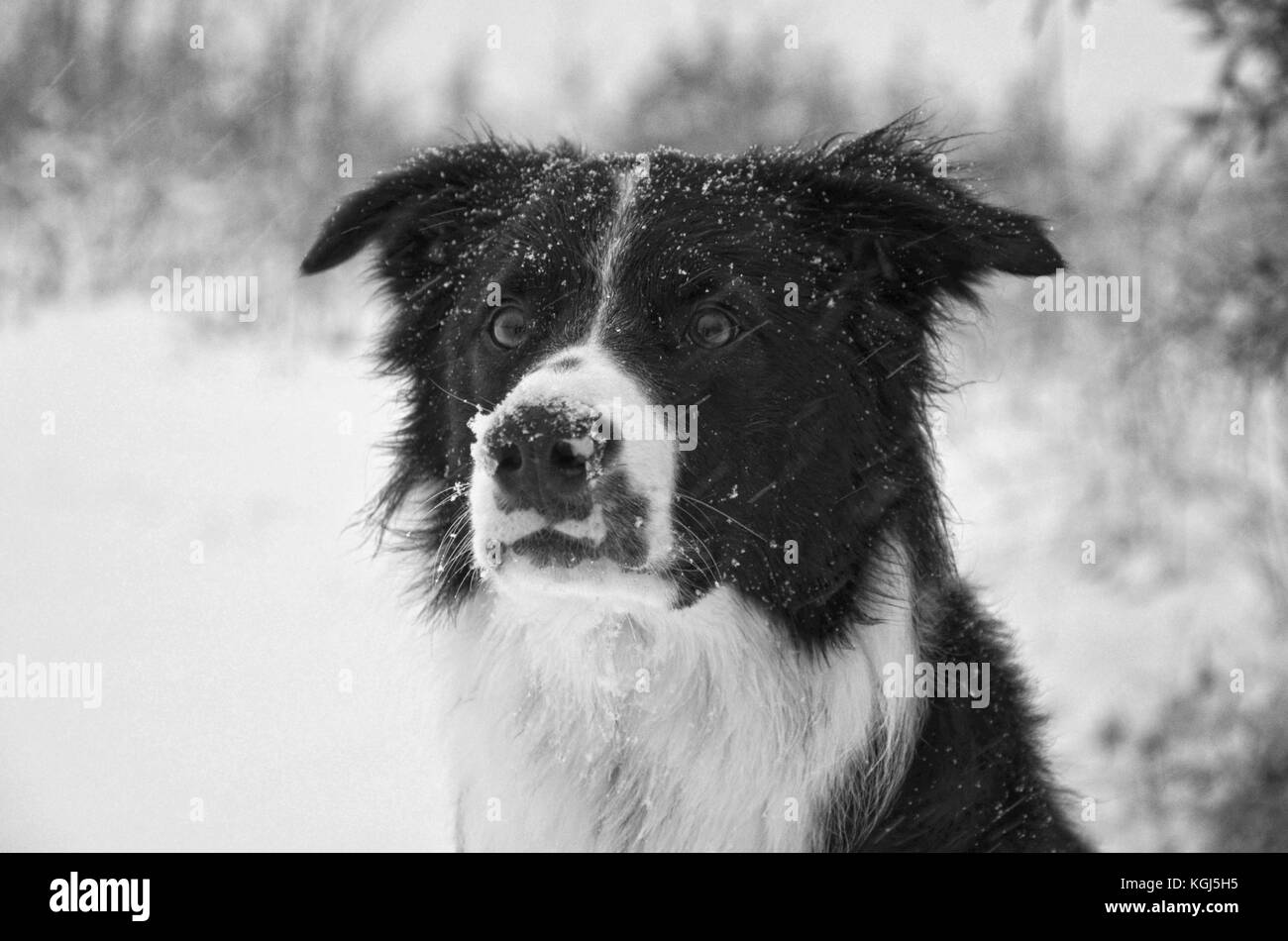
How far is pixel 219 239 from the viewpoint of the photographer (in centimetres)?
1191

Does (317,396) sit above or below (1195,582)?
above

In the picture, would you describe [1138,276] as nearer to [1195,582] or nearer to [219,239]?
[1195,582]

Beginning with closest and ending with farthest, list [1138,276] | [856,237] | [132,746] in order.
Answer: [856,237] < [132,746] < [1138,276]

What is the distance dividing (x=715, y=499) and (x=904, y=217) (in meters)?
1.10

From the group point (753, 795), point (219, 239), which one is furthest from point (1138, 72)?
point (219, 239)

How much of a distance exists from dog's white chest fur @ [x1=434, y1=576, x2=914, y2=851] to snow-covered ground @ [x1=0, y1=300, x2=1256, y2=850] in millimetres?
689

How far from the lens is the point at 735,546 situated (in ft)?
10.6

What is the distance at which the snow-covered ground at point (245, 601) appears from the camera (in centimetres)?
524

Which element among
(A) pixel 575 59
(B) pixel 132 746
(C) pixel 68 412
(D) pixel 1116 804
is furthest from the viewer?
(A) pixel 575 59

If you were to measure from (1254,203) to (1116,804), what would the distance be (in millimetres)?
2949
